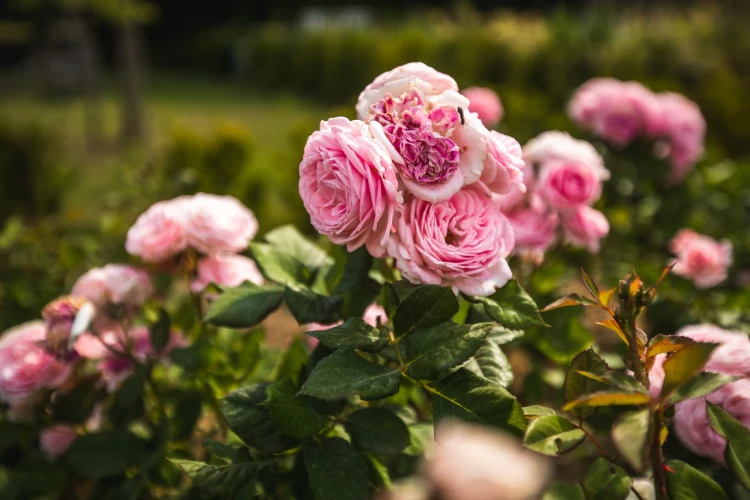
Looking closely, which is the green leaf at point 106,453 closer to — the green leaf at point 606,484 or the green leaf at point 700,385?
the green leaf at point 606,484

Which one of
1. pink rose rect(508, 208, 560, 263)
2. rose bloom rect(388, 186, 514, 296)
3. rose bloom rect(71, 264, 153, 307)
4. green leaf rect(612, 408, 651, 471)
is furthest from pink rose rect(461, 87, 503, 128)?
green leaf rect(612, 408, 651, 471)

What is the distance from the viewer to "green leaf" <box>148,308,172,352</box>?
120 cm

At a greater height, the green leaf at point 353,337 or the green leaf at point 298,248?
the green leaf at point 353,337

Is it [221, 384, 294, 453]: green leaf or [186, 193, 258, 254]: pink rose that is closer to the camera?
[221, 384, 294, 453]: green leaf

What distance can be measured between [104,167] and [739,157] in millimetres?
5549

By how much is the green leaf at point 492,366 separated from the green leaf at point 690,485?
208mm

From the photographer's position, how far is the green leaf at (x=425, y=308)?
2.57ft

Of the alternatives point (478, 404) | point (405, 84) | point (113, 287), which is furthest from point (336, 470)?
point (113, 287)

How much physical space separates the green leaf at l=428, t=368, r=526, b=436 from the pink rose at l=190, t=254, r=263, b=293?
522mm

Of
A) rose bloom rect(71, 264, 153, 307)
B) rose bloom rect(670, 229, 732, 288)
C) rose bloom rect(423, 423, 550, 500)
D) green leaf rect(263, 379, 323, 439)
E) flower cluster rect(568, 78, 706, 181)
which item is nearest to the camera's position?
rose bloom rect(423, 423, 550, 500)

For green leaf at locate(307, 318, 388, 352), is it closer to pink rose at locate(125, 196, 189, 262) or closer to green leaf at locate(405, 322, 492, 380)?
green leaf at locate(405, 322, 492, 380)

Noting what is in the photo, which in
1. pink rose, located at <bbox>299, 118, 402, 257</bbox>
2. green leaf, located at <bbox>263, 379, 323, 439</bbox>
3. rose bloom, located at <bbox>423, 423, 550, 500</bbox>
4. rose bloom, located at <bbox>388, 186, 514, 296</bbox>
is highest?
rose bloom, located at <bbox>423, 423, 550, 500</bbox>

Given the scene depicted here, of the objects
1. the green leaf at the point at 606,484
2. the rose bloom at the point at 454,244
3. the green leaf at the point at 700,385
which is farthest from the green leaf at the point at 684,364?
the rose bloom at the point at 454,244

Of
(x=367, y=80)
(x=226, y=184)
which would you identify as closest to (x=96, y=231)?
(x=226, y=184)
